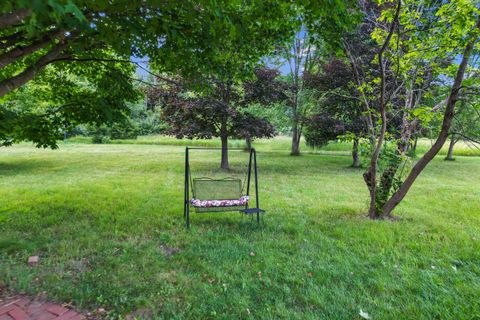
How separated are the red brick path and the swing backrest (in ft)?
7.64

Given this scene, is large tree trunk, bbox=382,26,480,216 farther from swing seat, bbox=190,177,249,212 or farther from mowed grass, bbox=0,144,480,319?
swing seat, bbox=190,177,249,212

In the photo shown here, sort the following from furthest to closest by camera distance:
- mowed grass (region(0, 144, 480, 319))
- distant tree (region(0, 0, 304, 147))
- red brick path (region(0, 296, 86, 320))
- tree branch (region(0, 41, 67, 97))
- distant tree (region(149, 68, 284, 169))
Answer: distant tree (region(149, 68, 284, 169)), tree branch (region(0, 41, 67, 97)), distant tree (region(0, 0, 304, 147)), mowed grass (region(0, 144, 480, 319)), red brick path (region(0, 296, 86, 320))

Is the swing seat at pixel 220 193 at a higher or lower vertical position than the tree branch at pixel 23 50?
lower

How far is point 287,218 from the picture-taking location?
15.2 feet

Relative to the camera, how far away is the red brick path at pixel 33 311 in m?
2.08

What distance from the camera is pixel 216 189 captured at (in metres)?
4.41

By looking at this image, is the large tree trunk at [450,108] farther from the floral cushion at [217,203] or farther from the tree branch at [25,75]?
the tree branch at [25,75]

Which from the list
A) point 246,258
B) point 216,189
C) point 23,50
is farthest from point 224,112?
point 246,258

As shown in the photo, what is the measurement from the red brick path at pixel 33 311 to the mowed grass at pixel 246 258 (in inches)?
4.0

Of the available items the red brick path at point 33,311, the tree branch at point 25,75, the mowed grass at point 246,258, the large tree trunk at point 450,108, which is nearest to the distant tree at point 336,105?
the mowed grass at point 246,258

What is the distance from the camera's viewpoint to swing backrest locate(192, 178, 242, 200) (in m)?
4.35

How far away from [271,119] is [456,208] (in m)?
6.38

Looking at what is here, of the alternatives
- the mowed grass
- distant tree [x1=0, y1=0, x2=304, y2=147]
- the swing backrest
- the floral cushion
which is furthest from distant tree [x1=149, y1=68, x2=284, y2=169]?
the floral cushion

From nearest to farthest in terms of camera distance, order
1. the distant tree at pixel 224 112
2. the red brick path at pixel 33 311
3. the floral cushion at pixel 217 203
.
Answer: the red brick path at pixel 33 311, the floral cushion at pixel 217 203, the distant tree at pixel 224 112
